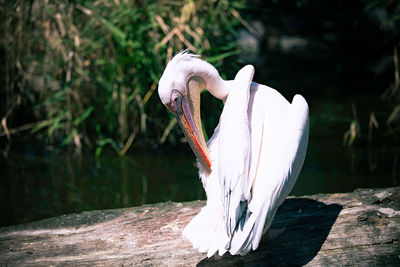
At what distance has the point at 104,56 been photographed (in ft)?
17.6

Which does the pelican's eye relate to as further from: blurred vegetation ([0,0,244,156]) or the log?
blurred vegetation ([0,0,244,156])

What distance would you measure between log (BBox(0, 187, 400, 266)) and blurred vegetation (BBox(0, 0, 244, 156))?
7.14 feet

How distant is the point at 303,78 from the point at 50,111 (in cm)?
479

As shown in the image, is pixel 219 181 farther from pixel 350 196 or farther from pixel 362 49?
pixel 362 49

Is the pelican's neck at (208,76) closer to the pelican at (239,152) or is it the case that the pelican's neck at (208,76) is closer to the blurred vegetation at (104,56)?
the pelican at (239,152)

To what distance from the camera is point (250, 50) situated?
425 inches

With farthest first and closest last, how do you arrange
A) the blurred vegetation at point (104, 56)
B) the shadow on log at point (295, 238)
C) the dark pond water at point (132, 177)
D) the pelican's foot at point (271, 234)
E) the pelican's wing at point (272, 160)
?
the blurred vegetation at point (104, 56)
the dark pond water at point (132, 177)
the pelican's foot at point (271, 234)
the shadow on log at point (295, 238)
the pelican's wing at point (272, 160)

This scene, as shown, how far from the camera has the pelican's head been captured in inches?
102

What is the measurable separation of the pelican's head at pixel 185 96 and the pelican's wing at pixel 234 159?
19 centimetres

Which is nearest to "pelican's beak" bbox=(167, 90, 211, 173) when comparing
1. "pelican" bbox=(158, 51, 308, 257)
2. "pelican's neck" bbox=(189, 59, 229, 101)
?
"pelican" bbox=(158, 51, 308, 257)

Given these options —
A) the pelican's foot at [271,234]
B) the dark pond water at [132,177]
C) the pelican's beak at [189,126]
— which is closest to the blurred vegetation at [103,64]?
the dark pond water at [132,177]

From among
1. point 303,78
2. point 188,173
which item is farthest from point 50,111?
point 303,78

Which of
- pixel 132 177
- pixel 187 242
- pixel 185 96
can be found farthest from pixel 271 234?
pixel 132 177

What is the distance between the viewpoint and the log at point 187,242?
8.57 feet
